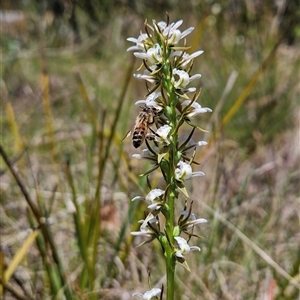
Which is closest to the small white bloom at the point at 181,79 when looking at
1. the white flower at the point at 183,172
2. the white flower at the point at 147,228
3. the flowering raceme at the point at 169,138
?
the flowering raceme at the point at 169,138

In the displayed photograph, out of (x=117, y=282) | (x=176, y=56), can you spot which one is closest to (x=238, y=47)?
(x=117, y=282)

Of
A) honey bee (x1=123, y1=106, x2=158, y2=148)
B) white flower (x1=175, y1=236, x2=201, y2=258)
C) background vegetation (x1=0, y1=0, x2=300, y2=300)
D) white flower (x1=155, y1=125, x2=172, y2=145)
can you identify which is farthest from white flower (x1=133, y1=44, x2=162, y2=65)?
background vegetation (x1=0, y1=0, x2=300, y2=300)

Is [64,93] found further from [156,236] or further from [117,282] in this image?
[156,236]

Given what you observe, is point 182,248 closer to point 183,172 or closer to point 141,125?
point 183,172

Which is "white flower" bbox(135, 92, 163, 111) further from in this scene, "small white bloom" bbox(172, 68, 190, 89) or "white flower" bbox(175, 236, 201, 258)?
"white flower" bbox(175, 236, 201, 258)

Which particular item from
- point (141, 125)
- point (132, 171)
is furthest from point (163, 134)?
point (132, 171)

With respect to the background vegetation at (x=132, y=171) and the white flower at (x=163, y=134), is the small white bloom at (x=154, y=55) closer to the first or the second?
the white flower at (x=163, y=134)
